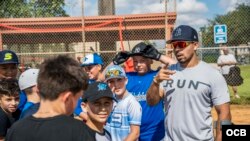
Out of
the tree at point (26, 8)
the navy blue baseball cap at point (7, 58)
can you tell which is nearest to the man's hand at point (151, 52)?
the navy blue baseball cap at point (7, 58)

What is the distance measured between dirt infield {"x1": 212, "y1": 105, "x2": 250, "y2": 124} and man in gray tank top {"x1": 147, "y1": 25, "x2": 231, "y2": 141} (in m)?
6.96

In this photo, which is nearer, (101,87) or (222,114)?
(101,87)

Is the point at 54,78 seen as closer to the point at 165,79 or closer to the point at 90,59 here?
the point at 165,79

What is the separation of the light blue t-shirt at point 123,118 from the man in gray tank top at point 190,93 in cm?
38

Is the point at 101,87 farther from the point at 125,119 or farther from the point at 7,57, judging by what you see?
the point at 7,57

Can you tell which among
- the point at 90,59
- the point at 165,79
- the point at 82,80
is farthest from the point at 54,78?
the point at 90,59

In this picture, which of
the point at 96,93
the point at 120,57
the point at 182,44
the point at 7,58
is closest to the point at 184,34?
the point at 182,44

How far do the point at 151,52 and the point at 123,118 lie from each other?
77cm

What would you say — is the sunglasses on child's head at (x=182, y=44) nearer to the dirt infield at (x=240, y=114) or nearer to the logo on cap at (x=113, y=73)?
the logo on cap at (x=113, y=73)

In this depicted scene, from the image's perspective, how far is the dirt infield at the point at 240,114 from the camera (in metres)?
11.1

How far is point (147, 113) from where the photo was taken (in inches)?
195

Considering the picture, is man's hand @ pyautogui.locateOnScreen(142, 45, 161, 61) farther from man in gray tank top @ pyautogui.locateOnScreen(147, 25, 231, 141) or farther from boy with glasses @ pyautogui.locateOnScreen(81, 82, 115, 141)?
boy with glasses @ pyautogui.locateOnScreen(81, 82, 115, 141)

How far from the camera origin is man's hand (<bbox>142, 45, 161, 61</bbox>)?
4.24 meters

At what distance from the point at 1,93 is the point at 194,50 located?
6.47 feet
